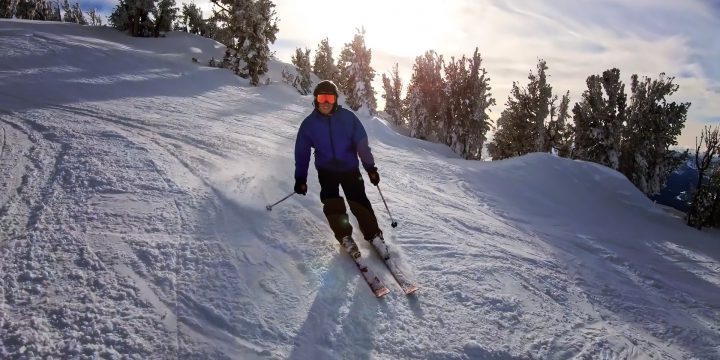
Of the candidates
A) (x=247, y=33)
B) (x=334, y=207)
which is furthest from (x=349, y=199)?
(x=247, y=33)

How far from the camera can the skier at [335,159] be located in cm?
489

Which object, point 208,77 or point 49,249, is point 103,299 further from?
point 208,77

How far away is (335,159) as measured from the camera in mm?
4953

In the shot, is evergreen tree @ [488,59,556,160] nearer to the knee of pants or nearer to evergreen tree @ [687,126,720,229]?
evergreen tree @ [687,126,720,229]

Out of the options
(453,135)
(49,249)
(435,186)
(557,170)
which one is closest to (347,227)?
(49,249)

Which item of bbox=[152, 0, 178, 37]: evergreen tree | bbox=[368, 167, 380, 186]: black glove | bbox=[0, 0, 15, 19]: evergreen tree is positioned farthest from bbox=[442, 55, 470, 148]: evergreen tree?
bbox=[0, 0, 15, 19]: evergreen tree

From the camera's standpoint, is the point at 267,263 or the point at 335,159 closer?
the point at 267,263

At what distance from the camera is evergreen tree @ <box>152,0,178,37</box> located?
28.7 meters

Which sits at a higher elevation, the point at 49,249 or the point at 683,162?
the point at 683,162

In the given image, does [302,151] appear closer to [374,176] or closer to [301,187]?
[301,187]

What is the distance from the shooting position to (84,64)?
1544 centimetres

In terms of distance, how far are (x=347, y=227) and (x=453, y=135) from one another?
102 feet

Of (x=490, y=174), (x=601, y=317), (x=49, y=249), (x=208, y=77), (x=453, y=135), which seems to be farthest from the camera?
(x=453, y=135)

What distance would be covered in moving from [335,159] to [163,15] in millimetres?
31008
